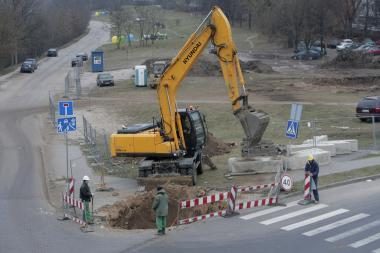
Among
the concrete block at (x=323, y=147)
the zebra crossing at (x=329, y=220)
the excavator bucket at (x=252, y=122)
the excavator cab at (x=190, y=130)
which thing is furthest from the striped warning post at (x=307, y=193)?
the concrete block at (x=323, y=147)

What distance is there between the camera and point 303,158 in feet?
92.8

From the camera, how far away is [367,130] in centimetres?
3891

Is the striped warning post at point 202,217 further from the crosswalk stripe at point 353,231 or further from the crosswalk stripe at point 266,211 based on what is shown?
the crosswalk stripe at point 353,231

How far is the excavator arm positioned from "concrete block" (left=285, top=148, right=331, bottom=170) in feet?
5.64

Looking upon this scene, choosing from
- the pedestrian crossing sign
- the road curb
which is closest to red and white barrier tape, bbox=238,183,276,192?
the road curb

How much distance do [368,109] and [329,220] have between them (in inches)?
930

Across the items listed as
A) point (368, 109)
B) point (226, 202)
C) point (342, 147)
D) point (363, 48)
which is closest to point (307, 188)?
point (226, 202)

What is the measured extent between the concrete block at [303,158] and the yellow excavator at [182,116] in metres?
1.65

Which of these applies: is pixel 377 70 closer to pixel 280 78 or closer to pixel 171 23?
pixel 280 78

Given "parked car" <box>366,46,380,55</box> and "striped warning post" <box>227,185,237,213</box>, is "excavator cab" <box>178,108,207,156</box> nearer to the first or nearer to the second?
"striped warning post" <box>227,185,237,213</box>

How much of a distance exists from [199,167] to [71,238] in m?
9.73

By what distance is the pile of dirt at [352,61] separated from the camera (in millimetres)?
81125

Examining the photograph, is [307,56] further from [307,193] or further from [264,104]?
[307,193]

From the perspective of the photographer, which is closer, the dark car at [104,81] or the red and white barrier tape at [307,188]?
the red and white barrier tape at [307,188]
